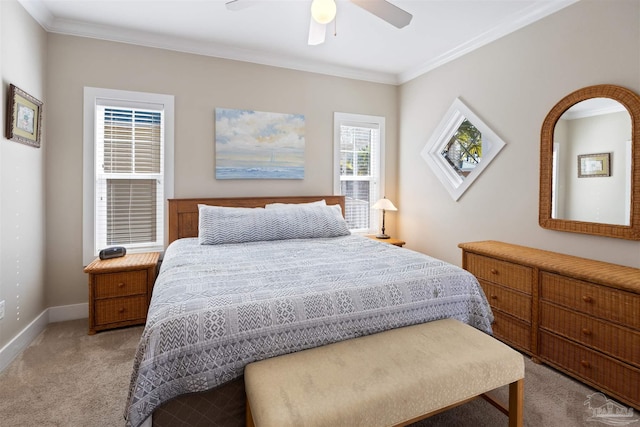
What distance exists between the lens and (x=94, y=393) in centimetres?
200

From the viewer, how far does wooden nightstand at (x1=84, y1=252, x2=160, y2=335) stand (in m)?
2.78

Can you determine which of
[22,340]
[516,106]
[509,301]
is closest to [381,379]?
[509,301]

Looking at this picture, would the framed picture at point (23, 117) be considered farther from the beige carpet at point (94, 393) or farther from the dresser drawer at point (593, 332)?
the dresser drawer at point (593, 332)

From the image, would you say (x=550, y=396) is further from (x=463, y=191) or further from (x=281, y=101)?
(x=281, y=101)

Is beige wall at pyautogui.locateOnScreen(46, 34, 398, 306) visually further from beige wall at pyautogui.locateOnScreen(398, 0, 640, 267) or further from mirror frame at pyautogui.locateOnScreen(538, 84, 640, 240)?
mirror frame at pyautogui.locateOnScreen(538, 84, 640, 240)

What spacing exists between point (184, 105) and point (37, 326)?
231 cm

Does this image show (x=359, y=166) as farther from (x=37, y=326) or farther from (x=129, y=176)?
(x=37, y=326)

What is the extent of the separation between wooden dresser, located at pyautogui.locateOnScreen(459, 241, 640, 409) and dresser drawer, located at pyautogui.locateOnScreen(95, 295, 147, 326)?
2920 millimetres

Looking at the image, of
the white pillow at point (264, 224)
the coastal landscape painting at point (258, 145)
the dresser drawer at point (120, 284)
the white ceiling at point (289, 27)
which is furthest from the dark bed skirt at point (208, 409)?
the coastal landscape painting at point (258, 145)

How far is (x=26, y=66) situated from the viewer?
2559 mm

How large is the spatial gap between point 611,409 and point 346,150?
3230 millimetres

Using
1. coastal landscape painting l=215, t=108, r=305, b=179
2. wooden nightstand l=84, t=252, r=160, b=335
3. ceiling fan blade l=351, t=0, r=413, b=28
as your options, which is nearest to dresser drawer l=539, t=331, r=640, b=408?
ceiling fan blade l=351, t=0, r=413, b=28

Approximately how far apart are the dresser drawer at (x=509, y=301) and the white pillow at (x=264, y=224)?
1341 mm

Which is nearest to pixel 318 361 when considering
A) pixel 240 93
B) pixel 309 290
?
pixel 309 290
